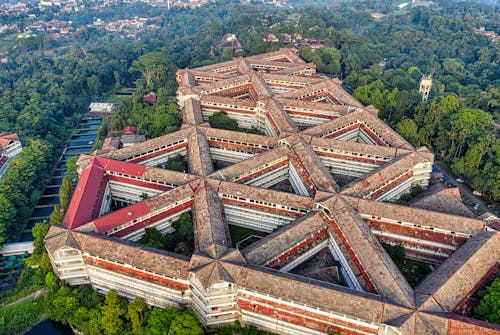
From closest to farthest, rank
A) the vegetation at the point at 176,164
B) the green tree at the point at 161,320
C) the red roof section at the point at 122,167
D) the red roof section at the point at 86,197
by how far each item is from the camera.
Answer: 1. the green tree at the point at 161,320
2. the red roof section at the point at 86,197
3. the red roof section at the point at 122,167
4. the vegetation at the point at 176,164

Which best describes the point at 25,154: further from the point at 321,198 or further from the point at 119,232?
the point at 321,198

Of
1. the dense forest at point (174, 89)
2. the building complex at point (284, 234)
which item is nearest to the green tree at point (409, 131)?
the dense forest at point (174, 89)

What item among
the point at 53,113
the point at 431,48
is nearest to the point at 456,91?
the point at 431,48

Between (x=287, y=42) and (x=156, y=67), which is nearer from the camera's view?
(x=156, y=67)

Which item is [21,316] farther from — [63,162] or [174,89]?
[174,89]

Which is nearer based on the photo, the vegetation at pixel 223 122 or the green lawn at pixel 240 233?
the green lawn at pixel 240 233

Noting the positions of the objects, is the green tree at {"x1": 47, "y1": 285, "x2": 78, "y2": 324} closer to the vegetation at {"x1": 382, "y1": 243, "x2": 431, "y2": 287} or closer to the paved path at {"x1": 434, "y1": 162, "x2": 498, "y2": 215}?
the vegetation at {"x1": 382, "y1": 243, "x2": 431, "y2": 287}

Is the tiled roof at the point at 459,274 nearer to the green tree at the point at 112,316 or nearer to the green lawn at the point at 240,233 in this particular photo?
the green lawn at the point at 240,233
